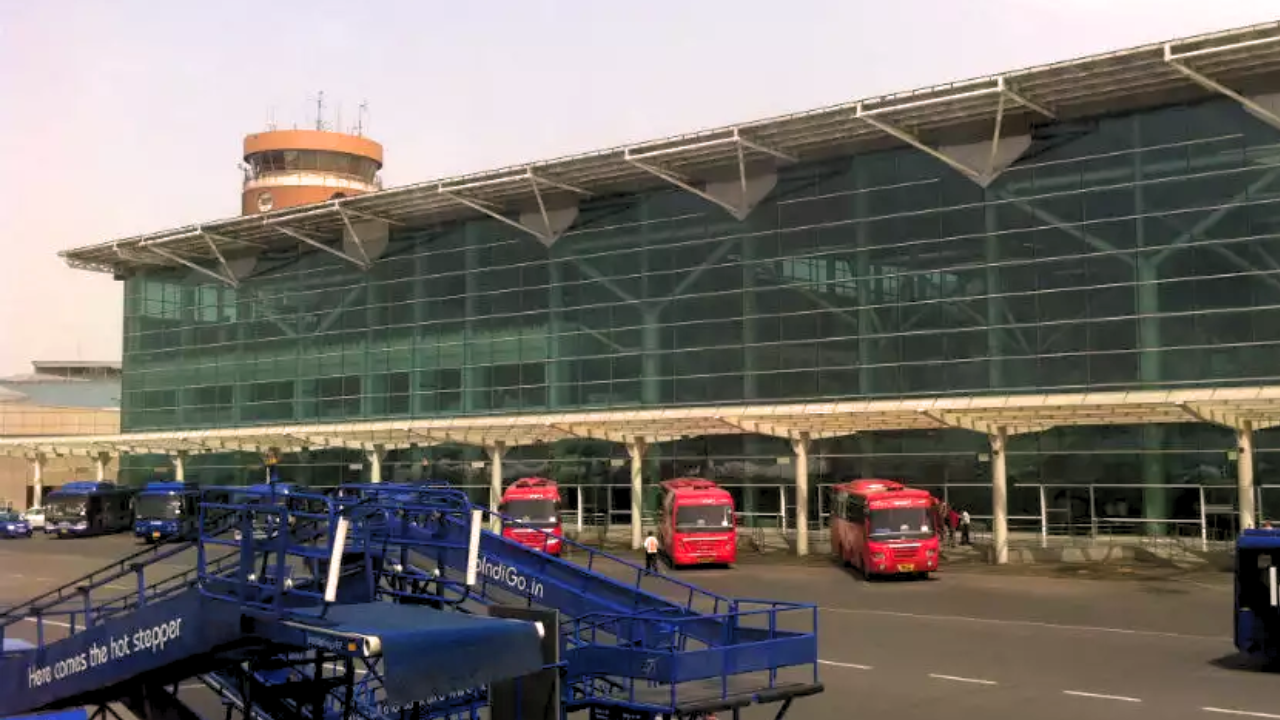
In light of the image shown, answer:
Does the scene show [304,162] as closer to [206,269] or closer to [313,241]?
[206,269]

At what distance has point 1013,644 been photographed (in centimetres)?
2255

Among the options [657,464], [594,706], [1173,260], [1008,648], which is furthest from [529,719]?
[657,464]

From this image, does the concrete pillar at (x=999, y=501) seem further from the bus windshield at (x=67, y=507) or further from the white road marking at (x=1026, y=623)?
the bus windshield at (x=67, y=507)

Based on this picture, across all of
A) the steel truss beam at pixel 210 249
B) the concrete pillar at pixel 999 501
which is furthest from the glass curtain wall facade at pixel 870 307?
the concrete pillar at pixel 999 501

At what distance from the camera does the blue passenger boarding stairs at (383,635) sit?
29.6 feet

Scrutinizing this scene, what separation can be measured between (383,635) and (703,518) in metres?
30.7

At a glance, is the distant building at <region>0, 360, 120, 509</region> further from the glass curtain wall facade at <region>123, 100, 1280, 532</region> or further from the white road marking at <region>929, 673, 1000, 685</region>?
the white road marking at <region>929, 673, 1000, 685</region>

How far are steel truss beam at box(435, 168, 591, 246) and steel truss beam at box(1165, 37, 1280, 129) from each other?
24532mm

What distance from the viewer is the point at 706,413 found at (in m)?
43.1

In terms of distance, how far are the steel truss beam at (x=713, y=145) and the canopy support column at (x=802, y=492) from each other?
10.4m

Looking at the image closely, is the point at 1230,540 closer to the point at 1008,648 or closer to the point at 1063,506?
A: the point at 1063,506

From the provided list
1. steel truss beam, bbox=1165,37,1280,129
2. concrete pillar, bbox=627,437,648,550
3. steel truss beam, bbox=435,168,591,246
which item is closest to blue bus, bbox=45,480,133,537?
steel truss beam, bbox=435,168,591,246

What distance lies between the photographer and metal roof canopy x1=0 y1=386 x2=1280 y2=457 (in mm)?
34969

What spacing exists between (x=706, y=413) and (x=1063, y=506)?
1340 cm
